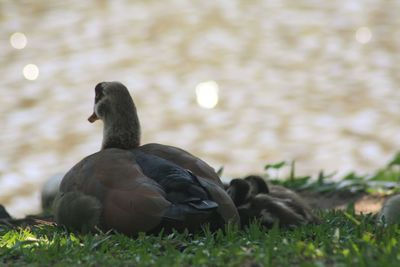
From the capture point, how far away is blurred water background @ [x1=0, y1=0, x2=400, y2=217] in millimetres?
13844

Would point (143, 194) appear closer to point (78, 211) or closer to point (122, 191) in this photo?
point (122, 191)

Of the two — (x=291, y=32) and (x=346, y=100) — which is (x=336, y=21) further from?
(x=346, y=100)

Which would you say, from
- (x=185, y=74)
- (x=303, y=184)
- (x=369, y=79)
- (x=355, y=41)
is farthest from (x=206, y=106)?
(x=303, y=184)

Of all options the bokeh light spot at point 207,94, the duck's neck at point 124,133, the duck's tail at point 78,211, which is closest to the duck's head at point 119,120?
the duck's neck at point 124,133

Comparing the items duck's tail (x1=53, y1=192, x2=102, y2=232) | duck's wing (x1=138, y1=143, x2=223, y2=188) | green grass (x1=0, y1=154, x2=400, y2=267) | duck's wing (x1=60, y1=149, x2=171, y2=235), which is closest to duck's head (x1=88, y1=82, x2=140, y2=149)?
duck's wing (x1=138, y1=143, x2=223, y2=188)

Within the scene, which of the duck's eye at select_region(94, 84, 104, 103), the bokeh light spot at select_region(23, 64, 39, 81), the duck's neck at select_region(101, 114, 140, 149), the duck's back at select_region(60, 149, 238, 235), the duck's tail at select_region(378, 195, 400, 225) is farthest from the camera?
the bokeh light spot at select_region(23, 64, 39, 81)

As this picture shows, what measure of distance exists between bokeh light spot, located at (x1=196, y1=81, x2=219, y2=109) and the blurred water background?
2 centimetres

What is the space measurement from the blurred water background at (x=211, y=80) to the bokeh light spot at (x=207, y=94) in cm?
2

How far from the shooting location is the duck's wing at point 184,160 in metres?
6.86

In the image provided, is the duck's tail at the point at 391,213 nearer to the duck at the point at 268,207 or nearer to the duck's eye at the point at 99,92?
the duck at the point at 268,207

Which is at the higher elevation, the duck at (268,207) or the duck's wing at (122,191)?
the duck's wing at (122,191)

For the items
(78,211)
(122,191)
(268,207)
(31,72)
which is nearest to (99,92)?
(78,211)

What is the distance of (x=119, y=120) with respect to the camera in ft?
24.2

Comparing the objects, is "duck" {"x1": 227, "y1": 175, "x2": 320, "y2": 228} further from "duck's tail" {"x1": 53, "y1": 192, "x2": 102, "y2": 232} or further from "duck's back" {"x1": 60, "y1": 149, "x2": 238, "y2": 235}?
"duck's tail" {"x1": 53, "y1": 192, "x2": 102, "y2": 232}
